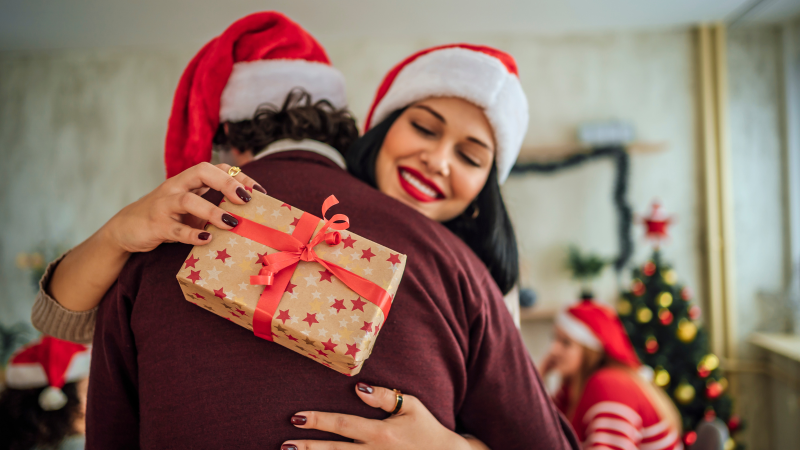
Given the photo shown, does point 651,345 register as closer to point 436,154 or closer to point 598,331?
point 598,331

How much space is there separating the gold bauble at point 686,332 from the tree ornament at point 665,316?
0.22 ft

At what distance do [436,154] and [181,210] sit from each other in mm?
582

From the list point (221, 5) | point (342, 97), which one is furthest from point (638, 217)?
point (221, 5)

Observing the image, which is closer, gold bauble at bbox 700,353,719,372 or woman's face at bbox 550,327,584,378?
woman's face at bbox 550,327,584,378

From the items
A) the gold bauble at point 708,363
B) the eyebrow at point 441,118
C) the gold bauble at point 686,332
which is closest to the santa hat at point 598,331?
the gold bauble at point 686,332

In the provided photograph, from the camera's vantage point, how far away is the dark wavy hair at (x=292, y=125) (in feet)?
2.98

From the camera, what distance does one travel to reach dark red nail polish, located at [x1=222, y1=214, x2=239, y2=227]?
60 cm

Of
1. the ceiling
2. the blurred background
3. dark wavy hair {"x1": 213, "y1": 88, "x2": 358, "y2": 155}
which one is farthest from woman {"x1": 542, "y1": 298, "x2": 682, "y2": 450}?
the ceiling

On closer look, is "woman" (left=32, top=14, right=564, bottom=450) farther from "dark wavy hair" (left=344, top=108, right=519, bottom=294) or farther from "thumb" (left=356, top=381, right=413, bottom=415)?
"thumb" (left=356, top=381, right=413, bottom=415)

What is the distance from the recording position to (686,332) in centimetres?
288

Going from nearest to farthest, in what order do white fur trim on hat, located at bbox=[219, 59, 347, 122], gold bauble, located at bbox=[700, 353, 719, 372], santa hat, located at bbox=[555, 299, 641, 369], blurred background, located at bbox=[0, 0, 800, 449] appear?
white fur trim on hat, located at bbox=[219, 59, 347, 122]
santa hat, located at bbox=[555, 299, 641, 369]
gold bauble, located at bbox=[700, 353, 719, 372]
blurred background, located at bbox=[0, 0, 800, 449]

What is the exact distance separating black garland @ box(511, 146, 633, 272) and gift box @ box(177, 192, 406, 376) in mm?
3299

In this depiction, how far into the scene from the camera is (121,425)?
0.74 m

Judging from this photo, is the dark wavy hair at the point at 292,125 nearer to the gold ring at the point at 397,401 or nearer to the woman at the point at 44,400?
the gold ring at the point at 397,401
